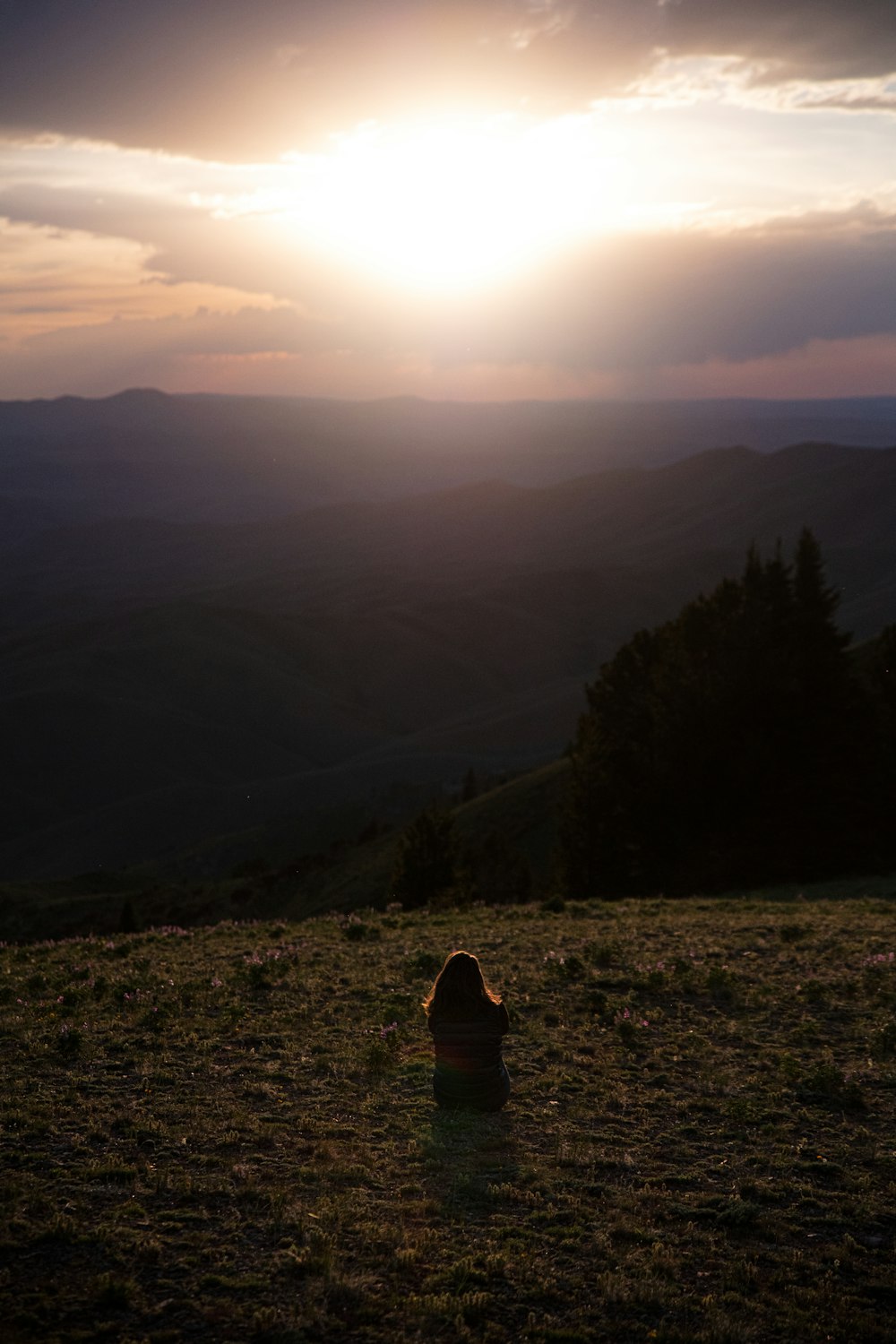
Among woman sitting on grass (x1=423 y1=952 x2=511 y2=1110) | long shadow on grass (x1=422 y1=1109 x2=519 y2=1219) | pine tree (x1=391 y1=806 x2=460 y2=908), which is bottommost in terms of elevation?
pine tree (x1=391 y1=806 x2=460 y2=908)

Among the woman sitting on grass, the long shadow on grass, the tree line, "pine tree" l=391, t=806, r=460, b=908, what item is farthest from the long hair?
"pine tree" l=391, t=806, r=460, b=908

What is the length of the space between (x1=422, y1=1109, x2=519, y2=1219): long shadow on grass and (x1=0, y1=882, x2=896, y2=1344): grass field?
0.09 feet

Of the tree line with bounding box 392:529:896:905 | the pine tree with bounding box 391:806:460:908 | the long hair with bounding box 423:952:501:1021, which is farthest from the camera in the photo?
the tree line with bounding box 392:529:896:905

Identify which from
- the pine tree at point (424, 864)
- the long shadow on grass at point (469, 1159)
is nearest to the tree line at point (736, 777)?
the pine tree at point (424, 864)

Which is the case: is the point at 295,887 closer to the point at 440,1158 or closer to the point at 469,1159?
the point at 440,1158

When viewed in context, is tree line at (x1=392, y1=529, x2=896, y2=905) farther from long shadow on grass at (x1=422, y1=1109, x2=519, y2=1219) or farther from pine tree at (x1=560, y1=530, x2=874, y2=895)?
long shadow on grass at (x1=422, y1=1109, x2=519, y2=1219)

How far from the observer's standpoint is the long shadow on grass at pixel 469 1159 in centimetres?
814

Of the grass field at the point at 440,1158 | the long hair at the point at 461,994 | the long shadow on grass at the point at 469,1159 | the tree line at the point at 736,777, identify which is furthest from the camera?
the tree line at the point at 736,777

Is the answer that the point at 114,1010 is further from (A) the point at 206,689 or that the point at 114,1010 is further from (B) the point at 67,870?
(A) the point at 206,689

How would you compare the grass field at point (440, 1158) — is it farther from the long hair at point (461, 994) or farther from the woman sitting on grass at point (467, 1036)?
the long hair at point (461, 994)

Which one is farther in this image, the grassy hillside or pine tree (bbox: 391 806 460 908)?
the grassy hillside

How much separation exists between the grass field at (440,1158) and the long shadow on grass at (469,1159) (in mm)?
27

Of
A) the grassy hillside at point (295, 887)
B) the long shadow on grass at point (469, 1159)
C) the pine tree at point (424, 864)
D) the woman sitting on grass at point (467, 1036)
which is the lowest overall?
the grassy hillside at point (295, 887)

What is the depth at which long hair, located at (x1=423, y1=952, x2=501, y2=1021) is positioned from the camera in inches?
375
